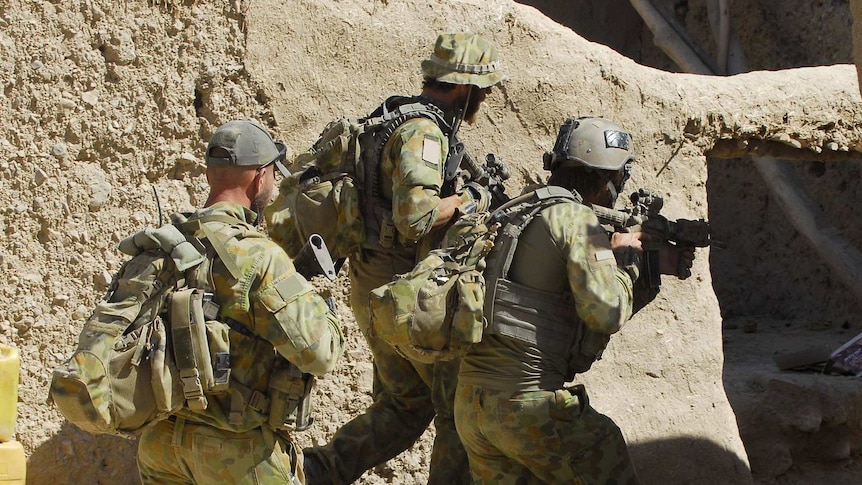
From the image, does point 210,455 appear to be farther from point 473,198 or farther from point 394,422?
point 473,198

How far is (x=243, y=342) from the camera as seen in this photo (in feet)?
12.8

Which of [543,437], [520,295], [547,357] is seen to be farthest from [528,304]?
[543,437]

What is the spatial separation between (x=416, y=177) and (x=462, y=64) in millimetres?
602

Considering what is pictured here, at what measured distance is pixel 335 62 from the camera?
584 cm

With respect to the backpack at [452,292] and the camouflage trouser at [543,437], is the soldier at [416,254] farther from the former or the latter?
the camouflage trouser at [543,437]

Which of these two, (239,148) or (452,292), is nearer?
(239,148)

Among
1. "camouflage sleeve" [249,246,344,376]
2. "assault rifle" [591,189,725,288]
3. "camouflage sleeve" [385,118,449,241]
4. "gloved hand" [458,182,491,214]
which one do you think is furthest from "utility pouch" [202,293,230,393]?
"assault rifle" [591,189,725,288]

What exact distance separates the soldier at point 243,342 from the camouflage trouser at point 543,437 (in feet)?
2.77

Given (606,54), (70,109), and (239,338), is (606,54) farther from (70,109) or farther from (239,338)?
(239,338)

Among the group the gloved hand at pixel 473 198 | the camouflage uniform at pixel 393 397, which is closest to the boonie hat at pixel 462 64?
the camouflage uniform at pixel 393 397

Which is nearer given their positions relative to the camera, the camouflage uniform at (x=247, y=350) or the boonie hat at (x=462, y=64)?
the camouflage uniform at (x=247, y=350)

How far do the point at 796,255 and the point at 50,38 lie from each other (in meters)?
6.91

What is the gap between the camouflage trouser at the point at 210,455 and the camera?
390 cm

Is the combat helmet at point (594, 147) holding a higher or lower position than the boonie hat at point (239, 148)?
higher
